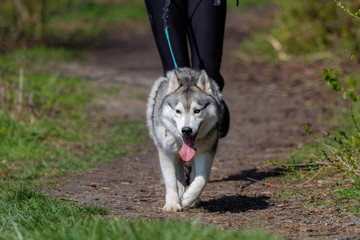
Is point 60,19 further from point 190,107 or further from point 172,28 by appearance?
point 190,107

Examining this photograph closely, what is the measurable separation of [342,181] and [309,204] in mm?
620

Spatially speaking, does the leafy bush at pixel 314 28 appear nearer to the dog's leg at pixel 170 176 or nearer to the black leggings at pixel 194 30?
the black leggings at pixel 194 30

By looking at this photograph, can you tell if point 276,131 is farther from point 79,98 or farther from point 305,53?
point 305,53

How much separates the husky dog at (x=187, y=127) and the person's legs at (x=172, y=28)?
307 millimetres

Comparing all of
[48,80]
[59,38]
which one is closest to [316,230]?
[48,80]

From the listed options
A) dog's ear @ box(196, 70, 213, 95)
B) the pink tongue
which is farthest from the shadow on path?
dog's ear @ box(196, 70, 213, 95)

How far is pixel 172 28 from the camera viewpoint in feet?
14.8

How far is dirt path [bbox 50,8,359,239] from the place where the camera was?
12.7 feet

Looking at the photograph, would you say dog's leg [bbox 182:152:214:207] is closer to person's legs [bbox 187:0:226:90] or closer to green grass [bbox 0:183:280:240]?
green grass [bbox 0:183:280:240]

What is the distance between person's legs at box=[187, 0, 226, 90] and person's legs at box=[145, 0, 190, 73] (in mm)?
62

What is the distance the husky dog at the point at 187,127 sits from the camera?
3.93m

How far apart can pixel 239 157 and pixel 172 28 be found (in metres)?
2.23

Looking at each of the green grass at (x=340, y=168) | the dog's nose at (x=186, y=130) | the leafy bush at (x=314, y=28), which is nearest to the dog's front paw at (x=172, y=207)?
the dog's nose at (x=186, y=130)

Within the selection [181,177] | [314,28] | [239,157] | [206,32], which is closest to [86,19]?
[314,28]
